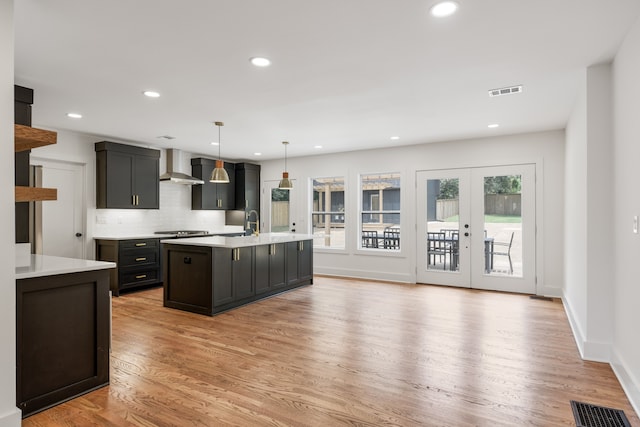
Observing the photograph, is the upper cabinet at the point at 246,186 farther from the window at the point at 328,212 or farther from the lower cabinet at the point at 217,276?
the lower cabinet at the point at 217,276

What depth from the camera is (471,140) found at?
252 inches

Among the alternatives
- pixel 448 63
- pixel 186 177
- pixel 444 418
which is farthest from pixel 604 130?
pixel 186 177

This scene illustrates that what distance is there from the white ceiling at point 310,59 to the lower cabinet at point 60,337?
5.80 feet

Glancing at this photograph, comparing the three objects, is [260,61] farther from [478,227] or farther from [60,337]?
[478,227]

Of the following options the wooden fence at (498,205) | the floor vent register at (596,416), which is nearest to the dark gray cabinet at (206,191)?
the wooden fence at (498,205)

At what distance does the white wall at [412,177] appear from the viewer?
5746mm

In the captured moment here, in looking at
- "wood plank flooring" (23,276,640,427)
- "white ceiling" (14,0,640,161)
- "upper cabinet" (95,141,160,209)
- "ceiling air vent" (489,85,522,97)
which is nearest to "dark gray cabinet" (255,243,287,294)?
"wood plank flooring" (23,276,640,427)

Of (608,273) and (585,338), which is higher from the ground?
(608,273)

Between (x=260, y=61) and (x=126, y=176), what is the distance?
4.25m

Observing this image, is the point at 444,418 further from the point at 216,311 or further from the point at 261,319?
the point at 216,311

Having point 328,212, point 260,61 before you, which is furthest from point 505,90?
point 328,212

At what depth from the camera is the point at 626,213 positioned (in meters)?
2.74

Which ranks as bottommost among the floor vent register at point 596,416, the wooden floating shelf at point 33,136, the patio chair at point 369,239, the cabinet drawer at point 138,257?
the floor vent register at point 596,416

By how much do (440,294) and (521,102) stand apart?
3.05 metres
